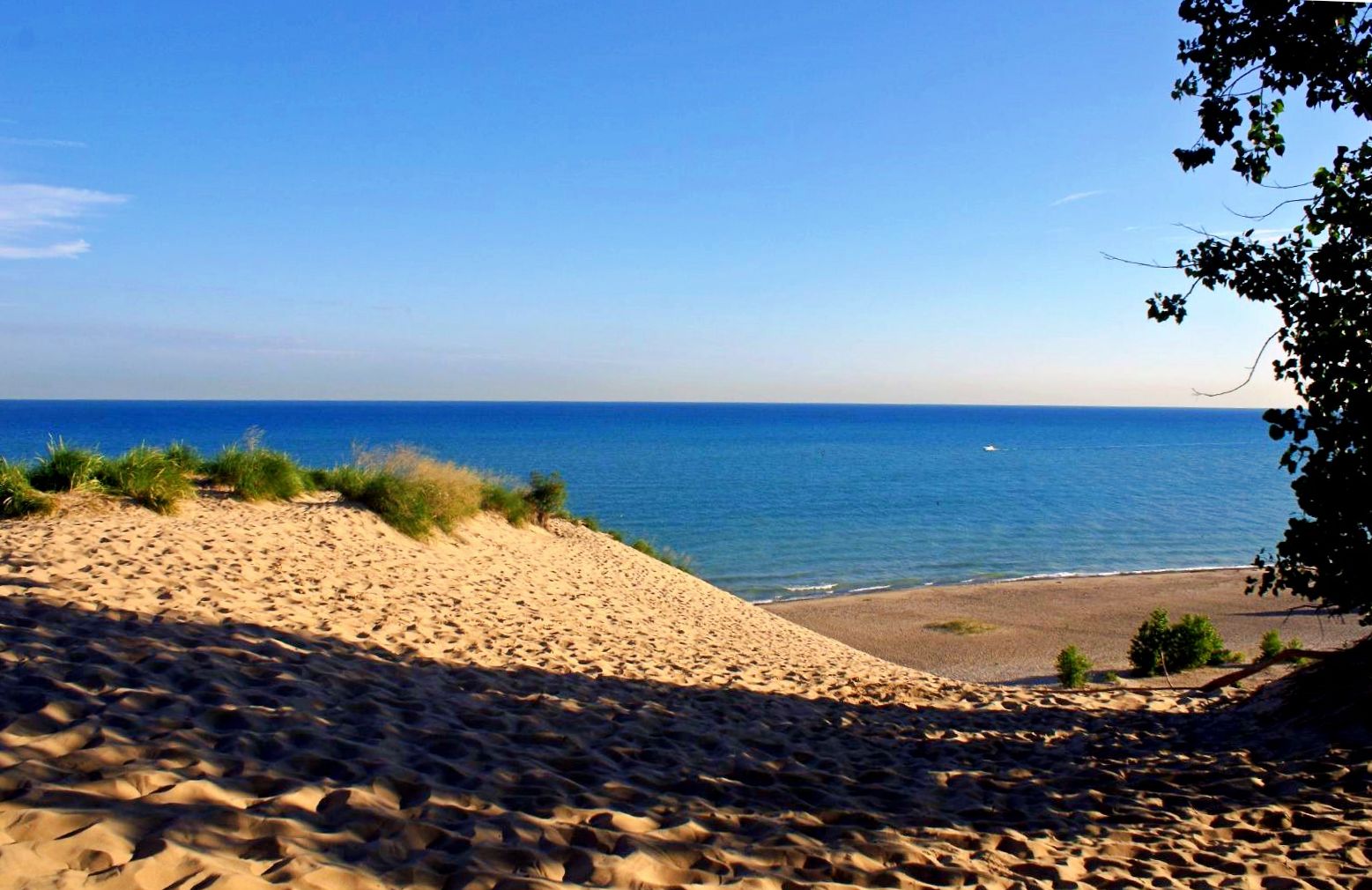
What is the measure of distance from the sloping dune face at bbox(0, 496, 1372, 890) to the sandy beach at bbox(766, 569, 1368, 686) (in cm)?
996

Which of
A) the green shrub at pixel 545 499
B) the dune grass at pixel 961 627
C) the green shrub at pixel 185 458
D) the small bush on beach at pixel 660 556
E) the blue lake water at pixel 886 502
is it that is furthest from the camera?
the blue lake water at pixel 886 502

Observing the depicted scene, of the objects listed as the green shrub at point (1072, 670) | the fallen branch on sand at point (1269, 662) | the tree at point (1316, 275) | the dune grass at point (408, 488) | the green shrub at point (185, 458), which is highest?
the tree at point (1316, 275)

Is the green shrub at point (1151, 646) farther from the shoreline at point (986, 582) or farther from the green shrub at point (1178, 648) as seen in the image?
the shoreline at point (986, 582)

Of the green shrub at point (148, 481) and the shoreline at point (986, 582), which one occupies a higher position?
the green shrub at point (148, 481)

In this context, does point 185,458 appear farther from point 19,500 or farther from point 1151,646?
point 1151,646

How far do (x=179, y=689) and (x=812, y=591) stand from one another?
2464 centimetres

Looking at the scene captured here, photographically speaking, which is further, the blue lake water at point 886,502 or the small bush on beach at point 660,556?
the blue lake water at point 886,502

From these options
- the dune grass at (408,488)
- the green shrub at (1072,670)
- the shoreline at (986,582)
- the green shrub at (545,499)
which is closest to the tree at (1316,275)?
the green shrub at (1072,670)

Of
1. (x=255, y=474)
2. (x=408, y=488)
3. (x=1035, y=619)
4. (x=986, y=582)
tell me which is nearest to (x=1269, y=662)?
(x=408, y=488)

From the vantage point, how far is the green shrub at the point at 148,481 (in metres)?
13.5

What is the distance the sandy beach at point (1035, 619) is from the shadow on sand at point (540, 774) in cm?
1028

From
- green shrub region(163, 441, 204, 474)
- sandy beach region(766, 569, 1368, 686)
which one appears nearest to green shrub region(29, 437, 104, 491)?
green shrub region(163, 441, 204, 474)

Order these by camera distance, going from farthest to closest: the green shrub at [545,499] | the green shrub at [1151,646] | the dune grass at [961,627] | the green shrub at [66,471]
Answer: the dune grass at [961,627] < the green shrub at [545,499] < the green shrub at [1151,646] < the green shrub at [66,471]

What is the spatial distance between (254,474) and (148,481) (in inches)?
73.6
